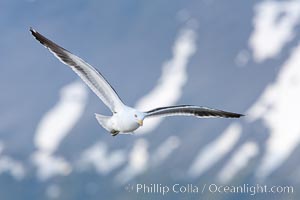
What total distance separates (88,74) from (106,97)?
66 cm

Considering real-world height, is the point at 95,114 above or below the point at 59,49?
below

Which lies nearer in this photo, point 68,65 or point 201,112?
point 68,65

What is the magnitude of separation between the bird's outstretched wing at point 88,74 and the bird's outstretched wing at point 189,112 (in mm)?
797

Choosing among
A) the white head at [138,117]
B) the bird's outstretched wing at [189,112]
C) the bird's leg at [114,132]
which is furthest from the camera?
the bird's outstretched wing at [189,112]

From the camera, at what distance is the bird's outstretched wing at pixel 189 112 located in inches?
614

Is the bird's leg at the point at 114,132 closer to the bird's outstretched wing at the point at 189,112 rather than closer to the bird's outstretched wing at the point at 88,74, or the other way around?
the bird's outstretched wing at the point at 88,74

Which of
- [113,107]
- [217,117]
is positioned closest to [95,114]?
[113,107]

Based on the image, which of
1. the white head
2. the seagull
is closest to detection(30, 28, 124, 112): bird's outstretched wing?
the seagull

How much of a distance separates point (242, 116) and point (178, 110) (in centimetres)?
150

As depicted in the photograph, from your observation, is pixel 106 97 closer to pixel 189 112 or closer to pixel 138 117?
pixel 138 117

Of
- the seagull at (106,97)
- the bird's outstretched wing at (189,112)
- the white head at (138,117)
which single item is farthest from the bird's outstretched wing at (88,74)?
the bird's outstretched wing at (189,112)

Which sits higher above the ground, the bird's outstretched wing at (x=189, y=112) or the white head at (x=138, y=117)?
the bird's outstretched wing at (x=189, y=112)

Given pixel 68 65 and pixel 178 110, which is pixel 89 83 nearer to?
pixel 68 65

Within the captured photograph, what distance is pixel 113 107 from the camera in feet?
50.7
